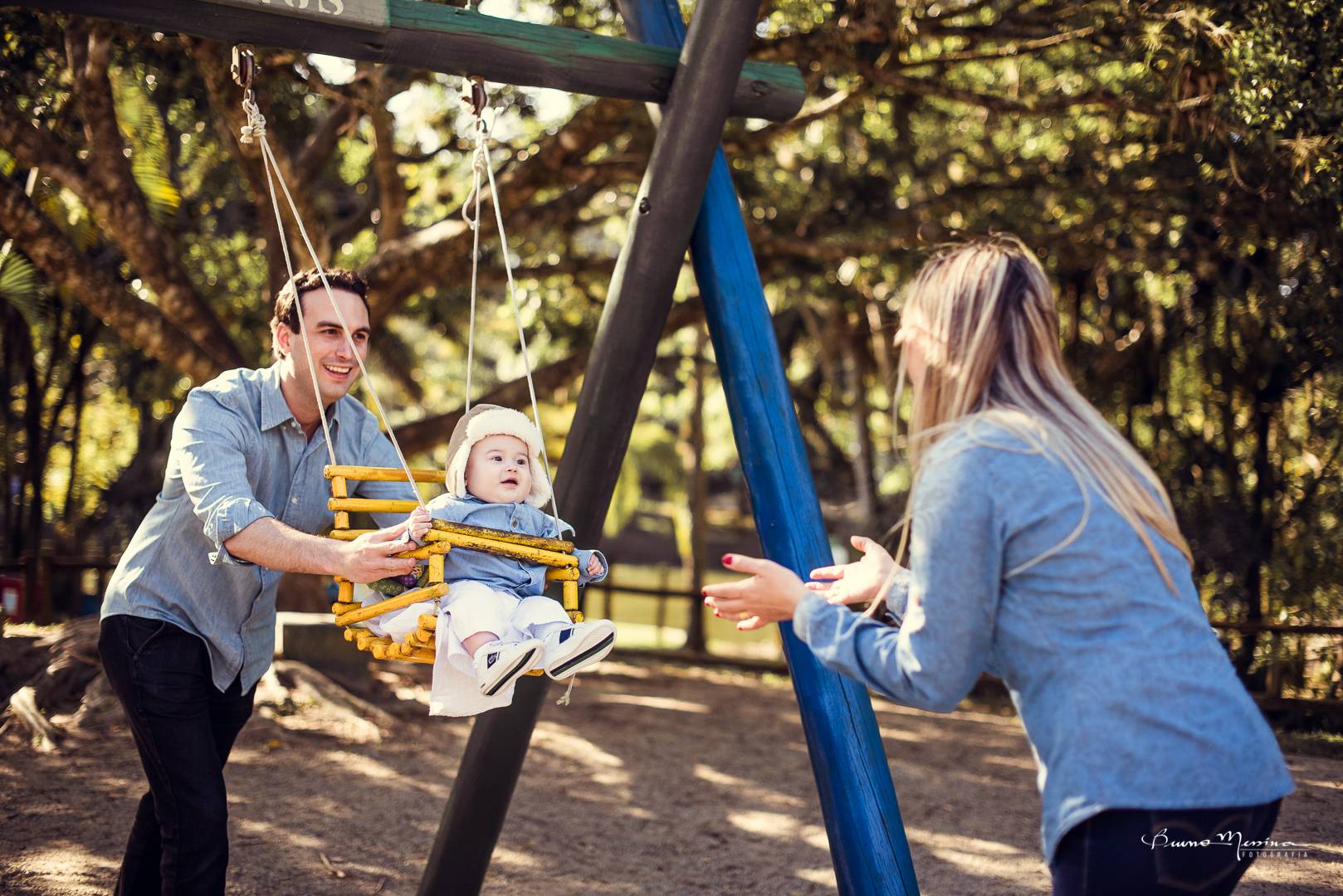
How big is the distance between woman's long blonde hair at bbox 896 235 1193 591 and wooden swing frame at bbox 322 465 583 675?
1.17 meters

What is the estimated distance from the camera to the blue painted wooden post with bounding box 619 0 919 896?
2906 millimetres

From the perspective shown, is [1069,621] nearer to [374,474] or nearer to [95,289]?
[374,474]

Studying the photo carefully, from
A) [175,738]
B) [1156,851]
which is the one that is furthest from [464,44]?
[1156,851]

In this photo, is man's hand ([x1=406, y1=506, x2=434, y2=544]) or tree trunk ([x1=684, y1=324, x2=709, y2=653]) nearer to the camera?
man's hand ([x1=406, y1=506, x2=434, y2=544])

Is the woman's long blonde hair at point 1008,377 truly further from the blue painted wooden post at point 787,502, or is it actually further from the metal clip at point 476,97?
the metal clip at point 476,97


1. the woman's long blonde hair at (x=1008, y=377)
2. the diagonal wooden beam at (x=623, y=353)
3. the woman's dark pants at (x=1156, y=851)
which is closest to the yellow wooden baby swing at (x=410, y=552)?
the diagonal wooden beam at (x=623, y=353)

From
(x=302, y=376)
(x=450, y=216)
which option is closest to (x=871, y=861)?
(x=302, y=376)

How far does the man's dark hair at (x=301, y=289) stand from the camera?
280 cm

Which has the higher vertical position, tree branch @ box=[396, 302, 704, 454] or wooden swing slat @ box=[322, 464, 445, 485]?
tree branch @ box=[396, 302, 704, 454]

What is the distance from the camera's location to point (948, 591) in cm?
167

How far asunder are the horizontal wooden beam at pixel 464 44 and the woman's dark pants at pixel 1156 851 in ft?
8.55

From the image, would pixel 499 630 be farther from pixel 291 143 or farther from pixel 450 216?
pixel 291 143

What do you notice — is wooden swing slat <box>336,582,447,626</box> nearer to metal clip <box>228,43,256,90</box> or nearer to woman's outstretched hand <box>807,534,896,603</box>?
woman's outstretched hand <box>807,534,896,603</box>

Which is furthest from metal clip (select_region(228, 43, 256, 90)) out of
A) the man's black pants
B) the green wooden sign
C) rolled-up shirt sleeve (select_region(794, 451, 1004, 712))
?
rolled-up shirt sleeve (select_region(794, 451, 1004, 712))
